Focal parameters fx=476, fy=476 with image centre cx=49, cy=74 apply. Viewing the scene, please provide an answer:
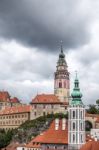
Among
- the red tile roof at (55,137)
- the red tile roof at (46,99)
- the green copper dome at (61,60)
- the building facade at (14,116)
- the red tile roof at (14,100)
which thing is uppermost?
the green copper dome at (61,60)

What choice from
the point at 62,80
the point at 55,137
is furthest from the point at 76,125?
the point at 62,80

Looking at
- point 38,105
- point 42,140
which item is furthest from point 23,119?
point 42,140

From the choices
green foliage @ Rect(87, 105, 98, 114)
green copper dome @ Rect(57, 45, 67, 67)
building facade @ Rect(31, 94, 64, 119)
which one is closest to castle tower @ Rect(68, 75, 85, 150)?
green foliage @ Rect(87, 105, 98, 114)

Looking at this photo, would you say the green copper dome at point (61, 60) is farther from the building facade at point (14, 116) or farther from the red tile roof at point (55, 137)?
the red tile roof at point (55, 137)

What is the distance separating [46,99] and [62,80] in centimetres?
1224

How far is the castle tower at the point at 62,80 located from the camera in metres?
117

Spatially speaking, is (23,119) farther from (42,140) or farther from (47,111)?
(42,140)

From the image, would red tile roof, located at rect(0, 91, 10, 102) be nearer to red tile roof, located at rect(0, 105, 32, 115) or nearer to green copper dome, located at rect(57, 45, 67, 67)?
red tile roof, located at rect(0, 105, 32, 115)

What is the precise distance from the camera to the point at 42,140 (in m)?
74.0

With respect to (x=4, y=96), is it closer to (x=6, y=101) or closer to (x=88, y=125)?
(x=6, y=101)

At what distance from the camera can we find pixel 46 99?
107875mm

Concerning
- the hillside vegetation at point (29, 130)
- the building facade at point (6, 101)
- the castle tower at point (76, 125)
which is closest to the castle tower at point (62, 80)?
the building facade at point (6, 101)

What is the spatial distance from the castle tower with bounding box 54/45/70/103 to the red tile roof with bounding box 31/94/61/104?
7.29 m

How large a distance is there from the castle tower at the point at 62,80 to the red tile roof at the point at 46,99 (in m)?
7.29
